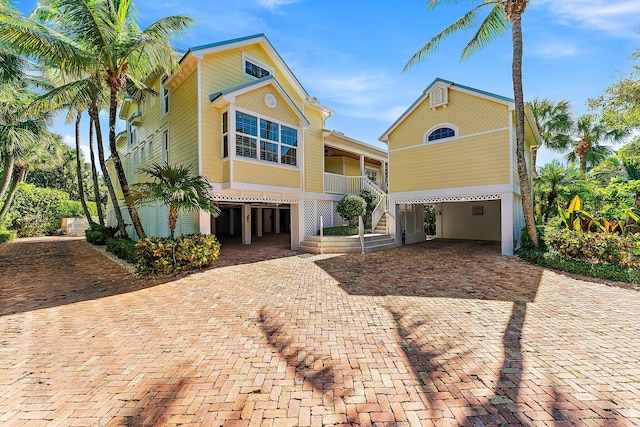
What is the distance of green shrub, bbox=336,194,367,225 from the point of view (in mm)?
15805

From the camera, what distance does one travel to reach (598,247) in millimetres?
8656

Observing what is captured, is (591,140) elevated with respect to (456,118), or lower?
elevated

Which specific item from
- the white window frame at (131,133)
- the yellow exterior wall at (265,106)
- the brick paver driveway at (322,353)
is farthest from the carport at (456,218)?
the white window frame at (131,133)

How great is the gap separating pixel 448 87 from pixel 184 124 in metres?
12.4

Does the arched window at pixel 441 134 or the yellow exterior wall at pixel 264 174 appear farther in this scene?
the arched window at pixel 441 134

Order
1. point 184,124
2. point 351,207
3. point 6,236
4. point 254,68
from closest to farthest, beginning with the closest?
point 184,124 < point 254,68 < point 351,207 < point 6,236

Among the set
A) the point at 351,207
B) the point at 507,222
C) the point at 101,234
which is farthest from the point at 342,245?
the point at 101,234

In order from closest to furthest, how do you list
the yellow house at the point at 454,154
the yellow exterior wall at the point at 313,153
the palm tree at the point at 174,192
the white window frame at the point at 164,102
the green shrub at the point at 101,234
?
the palm tree at the point at 174,192 → the yellow house at the point at 454,154 → the white window frame at the point at 164,102 → the yellow exterior wall at the point at 313,153 → the green shrub at the point at 101,234

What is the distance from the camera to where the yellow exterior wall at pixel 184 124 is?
460 inches

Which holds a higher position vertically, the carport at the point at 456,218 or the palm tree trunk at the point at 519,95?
the palm tree trunk at the point at 519,95

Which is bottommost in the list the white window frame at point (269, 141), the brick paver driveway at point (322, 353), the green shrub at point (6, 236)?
the brick paver driveway at point (322, 353)

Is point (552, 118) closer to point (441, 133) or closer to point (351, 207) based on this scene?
point (441, 133)

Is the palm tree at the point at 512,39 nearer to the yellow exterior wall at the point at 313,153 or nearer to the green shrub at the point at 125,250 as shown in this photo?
the yellow exterior wall at the point at 313,153

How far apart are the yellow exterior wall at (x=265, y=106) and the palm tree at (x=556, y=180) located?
13660 mm
